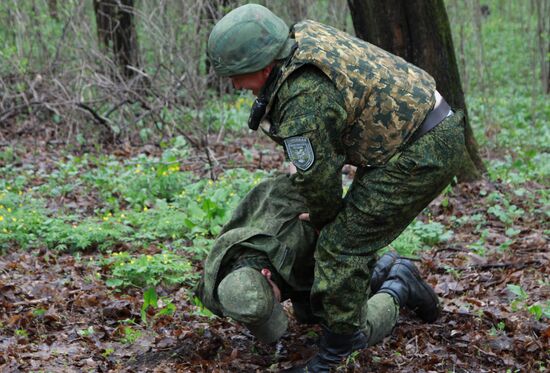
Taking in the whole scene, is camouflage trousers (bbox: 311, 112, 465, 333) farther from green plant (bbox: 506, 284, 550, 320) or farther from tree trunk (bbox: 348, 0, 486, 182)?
tree trunk (bbox: 348, 0, 486, 182)

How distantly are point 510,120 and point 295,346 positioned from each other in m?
9.34

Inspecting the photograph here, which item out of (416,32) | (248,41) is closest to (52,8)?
(416,32)

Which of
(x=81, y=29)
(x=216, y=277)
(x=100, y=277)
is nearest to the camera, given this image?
(x=216, y=277)

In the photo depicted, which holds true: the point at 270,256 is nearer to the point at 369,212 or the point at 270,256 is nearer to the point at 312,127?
the point at 369,212

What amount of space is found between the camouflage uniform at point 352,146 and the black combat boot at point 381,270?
65 cm

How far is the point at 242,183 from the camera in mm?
6758

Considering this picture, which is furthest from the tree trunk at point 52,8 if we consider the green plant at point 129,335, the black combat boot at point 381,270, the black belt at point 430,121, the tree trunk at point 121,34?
the black belt at point 430,121

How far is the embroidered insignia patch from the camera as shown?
307 centimetres

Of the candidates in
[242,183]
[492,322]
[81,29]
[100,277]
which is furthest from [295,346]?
[81,29]

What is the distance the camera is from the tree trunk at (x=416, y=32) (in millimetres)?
6551

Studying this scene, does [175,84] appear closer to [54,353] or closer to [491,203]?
[491,203]

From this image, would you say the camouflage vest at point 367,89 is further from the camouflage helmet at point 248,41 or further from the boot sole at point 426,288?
the boot sole at point 426,288

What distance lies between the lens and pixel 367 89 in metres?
3.22

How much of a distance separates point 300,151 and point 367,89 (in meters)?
0.45
